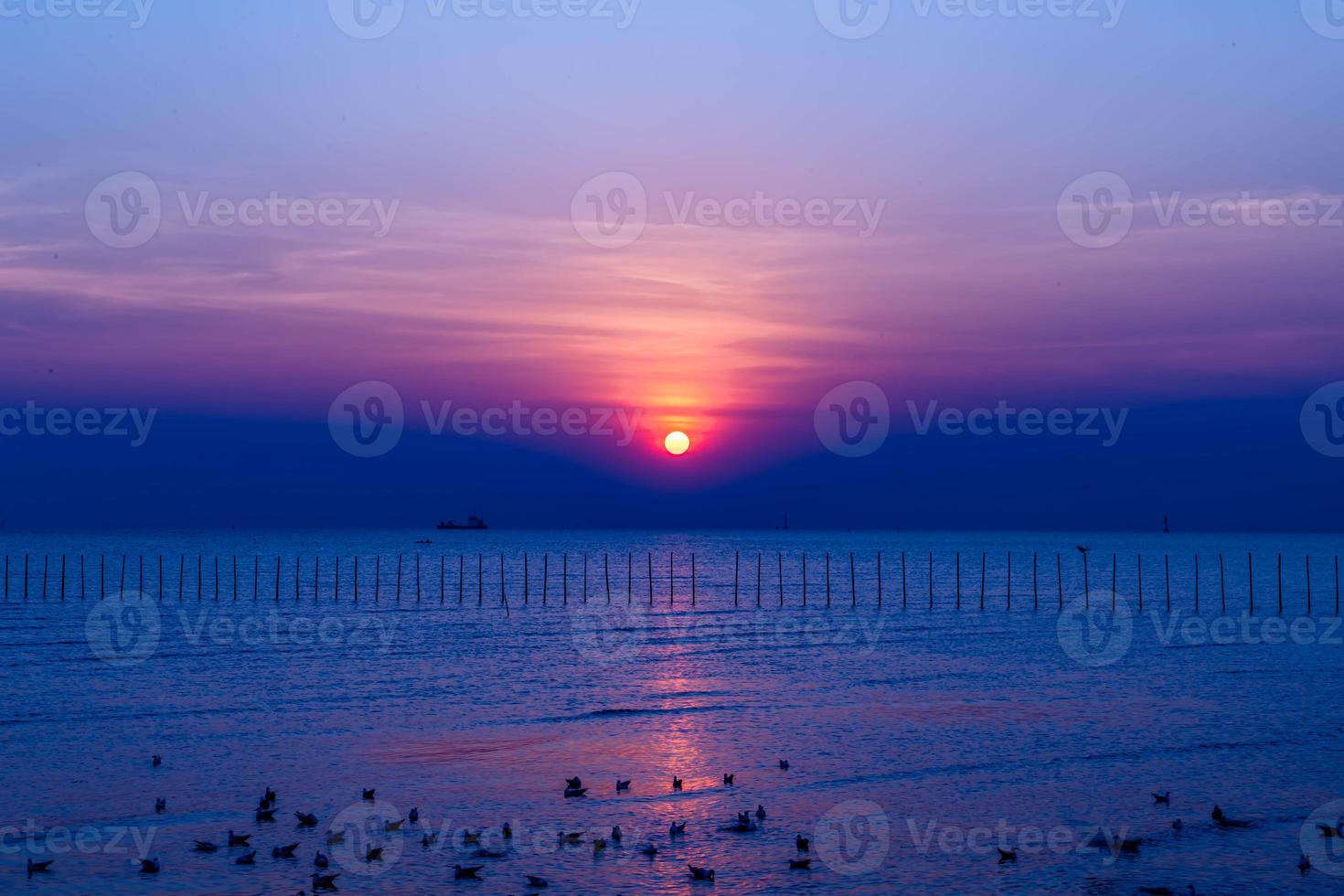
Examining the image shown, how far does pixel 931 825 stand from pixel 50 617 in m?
56.8

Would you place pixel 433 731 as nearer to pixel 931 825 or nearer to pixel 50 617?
pixel 931 825

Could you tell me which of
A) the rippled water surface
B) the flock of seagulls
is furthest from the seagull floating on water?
the rippled water surface

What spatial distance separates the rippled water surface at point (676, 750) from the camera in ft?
64.3

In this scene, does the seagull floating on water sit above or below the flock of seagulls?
below

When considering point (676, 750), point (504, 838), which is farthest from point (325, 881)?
point (676, 750)

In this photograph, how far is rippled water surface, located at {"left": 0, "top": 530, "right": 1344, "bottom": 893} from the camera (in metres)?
19.6

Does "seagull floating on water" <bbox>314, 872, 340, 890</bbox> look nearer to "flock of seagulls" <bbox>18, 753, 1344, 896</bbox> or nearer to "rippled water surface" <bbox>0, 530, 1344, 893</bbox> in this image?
"flock of seagulls" <bbox>18, 753, 1344, 896</bbox>

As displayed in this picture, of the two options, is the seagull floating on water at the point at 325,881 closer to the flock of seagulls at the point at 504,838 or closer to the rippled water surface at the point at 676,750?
the flock of seagulls at the point at 504,838

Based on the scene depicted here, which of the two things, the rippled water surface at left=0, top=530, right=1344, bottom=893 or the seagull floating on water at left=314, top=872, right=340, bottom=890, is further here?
the rippled water surface at left=0, top=530, right=1344, bottom=893

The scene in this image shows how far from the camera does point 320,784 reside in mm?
24656

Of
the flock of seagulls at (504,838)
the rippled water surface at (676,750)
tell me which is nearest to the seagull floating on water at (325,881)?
the flock of seagulls at (504,838)

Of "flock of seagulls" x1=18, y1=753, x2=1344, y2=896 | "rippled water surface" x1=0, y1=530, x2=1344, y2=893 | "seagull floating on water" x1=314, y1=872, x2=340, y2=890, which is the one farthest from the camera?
"rippled water surface" x1=0, y1=530, x2=1344, y2=893

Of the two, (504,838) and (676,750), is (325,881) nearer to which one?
(504,838)

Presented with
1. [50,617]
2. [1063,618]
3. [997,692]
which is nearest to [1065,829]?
[997,692]
